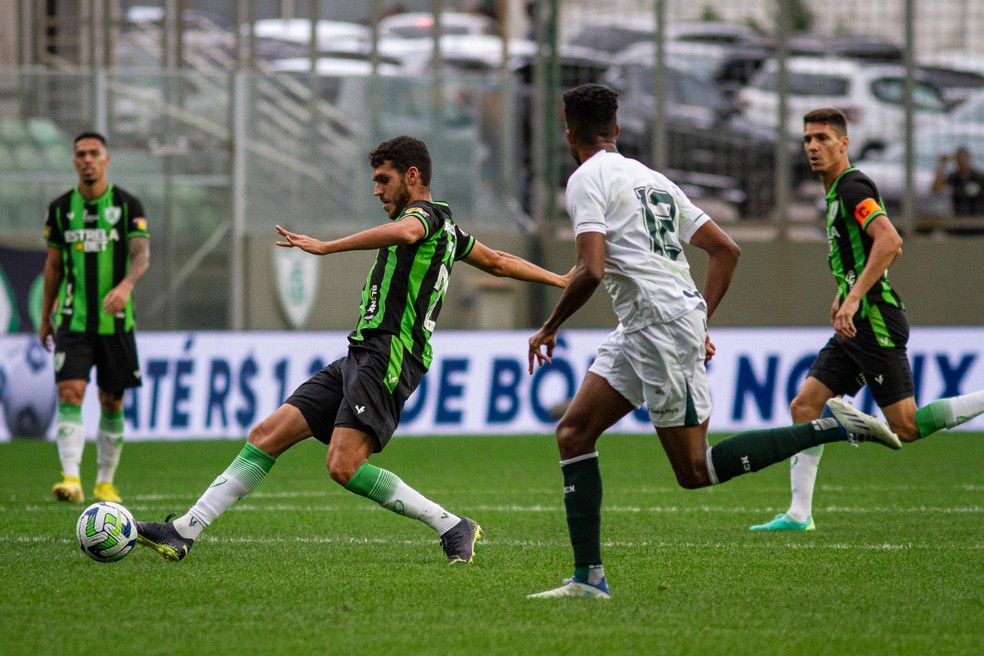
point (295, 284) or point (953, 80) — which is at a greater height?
point (953, 80)

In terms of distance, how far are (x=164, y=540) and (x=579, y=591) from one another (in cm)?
208

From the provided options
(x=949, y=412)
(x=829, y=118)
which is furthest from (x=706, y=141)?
(x=949, y=412)

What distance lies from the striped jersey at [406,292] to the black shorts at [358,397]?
54mm

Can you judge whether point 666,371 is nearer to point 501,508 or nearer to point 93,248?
point 501,508

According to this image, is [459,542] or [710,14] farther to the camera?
[710,14]

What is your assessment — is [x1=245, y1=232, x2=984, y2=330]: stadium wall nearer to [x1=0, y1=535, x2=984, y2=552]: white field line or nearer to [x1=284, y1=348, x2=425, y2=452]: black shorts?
[x1=0, y1=535, x2=984, y2=552]: white field line

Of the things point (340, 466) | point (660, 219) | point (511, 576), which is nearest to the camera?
point (660, 219)

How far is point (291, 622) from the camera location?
5.23m

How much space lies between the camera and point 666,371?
18.7ft

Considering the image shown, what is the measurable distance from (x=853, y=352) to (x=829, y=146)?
3.71ft

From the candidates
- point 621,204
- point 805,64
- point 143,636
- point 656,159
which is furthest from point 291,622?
point 805,64

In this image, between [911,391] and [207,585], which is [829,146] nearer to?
[911,391]

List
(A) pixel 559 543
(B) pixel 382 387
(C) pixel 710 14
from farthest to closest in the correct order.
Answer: (C) pixel 710 14 → (A) pixel 559 543 → (B) pixel 382 387

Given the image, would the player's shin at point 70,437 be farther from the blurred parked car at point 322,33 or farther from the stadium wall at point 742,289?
the blurred parked car at point 322,33
